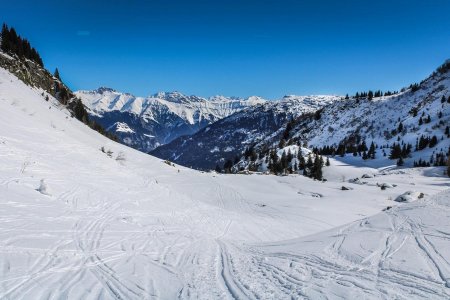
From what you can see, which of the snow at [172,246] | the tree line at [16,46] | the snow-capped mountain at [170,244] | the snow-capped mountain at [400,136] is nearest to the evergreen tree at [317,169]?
the snow-capped mountain at [400,136]

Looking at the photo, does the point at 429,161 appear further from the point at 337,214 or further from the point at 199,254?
the point at 199,254

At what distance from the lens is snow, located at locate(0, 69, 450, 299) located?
8133 mm

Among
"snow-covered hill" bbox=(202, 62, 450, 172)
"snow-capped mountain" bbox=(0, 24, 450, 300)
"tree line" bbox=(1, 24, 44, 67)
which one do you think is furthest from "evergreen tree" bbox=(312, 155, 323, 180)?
"tree line" bbox=(1, 24, 44, 67)

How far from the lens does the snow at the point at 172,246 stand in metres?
8.13

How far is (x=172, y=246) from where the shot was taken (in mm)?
13508

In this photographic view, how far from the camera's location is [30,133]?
28.3 metres

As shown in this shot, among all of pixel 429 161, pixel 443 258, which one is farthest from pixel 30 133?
pixel 429 161

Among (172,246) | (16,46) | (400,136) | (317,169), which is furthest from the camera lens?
(400,136)

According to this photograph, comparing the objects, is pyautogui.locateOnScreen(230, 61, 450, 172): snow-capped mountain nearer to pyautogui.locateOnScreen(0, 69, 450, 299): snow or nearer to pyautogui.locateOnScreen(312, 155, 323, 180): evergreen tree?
pyautogui.locateOnScreen(312, 155, 323, 180): evergreen tree

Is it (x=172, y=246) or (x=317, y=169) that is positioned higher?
(x=172, y=246)

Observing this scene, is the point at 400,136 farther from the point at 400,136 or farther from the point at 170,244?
the point at 170,244

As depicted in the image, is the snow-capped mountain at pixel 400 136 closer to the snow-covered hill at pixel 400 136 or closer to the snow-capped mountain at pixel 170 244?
the snow-covered hill at pixel 400 136

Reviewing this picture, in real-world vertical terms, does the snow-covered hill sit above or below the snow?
above

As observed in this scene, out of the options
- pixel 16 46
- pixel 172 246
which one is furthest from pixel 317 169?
pixel 172 246
